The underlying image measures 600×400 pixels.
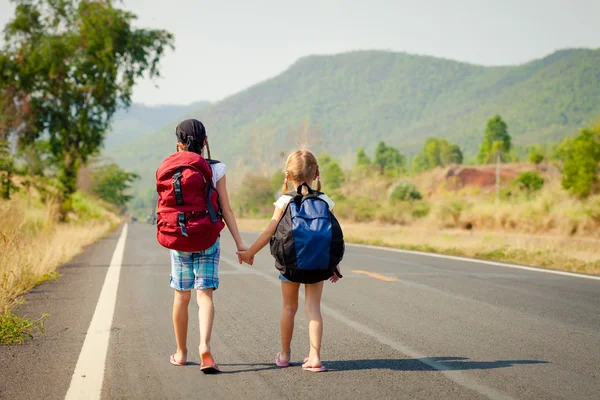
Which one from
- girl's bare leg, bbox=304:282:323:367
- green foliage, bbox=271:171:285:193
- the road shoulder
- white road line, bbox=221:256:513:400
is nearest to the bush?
the road shoulder

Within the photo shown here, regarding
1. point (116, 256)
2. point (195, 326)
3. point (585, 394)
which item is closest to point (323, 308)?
point (195, 326)

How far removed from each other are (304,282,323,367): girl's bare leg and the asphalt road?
0.16 meters

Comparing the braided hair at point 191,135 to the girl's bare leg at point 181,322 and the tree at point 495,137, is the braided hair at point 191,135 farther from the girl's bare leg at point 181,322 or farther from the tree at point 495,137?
the tree at point 495,137

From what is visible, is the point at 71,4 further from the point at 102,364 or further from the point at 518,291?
the point at 102,364

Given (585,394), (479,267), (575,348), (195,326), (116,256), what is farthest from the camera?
(116,256)

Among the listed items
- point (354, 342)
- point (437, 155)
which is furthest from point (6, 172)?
point (437, 155)

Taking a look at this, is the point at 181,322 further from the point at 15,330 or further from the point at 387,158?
the point at 387,158

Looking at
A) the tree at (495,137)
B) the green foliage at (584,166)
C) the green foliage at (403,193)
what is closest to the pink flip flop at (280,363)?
the green foliage at (584,166)

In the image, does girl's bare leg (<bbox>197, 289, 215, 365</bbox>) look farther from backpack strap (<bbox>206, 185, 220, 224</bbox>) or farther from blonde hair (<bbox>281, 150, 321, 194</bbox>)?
blonde hair (<bbox>281, 150, 321, 194</bbox>)

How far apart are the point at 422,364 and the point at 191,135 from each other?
8.53 feet

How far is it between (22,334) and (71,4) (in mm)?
21762

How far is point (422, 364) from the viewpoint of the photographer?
5668 millimetres

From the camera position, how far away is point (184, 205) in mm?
5336

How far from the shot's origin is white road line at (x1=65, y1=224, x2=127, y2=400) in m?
4.80
